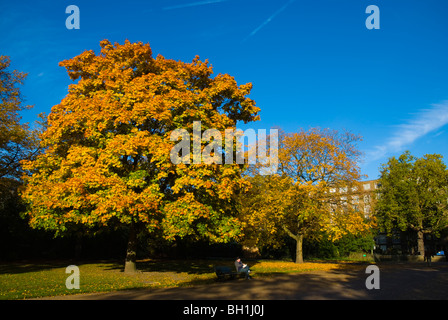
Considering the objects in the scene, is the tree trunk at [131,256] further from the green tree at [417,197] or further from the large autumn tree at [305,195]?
the green tree at [417,197]

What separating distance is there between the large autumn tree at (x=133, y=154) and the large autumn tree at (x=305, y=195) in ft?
24.2

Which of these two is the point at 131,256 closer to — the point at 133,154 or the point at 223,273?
the point at 223,273

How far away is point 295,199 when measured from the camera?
25.7m

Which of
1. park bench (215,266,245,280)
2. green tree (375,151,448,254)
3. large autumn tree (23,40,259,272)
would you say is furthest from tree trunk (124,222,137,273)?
green tree (375,151,448,254)

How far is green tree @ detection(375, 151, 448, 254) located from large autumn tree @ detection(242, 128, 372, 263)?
75.7 ft

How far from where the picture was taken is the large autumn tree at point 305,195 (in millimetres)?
24016

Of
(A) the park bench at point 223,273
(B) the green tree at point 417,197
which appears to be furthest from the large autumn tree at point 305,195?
(B) the green tree at point 417,197

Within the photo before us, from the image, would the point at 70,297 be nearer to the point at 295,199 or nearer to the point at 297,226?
the point at 295,199

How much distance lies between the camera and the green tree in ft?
146

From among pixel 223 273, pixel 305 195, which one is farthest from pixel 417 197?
pixel 223 273

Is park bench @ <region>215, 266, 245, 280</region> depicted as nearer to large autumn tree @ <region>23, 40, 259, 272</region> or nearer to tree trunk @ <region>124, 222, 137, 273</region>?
large autumn tree @ <region>23, 40, 259, 272</region>

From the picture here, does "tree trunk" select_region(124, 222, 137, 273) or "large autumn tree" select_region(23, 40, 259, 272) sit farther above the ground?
"large autumn tree" select_region(23, 40, 259, 272)

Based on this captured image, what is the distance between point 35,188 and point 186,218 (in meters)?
8.34
